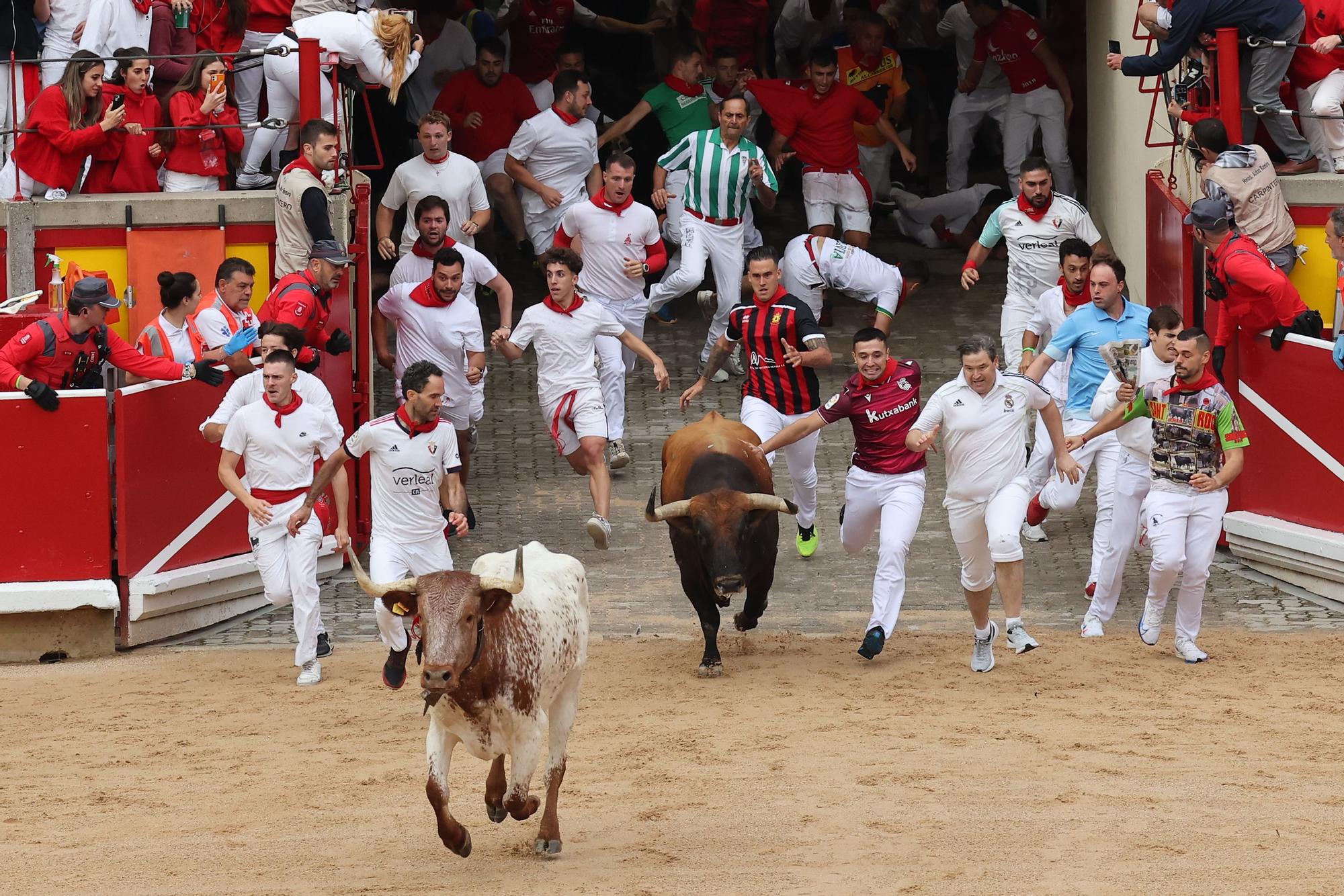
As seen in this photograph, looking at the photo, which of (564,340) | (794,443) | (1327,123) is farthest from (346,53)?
(1327,123)

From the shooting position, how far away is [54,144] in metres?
13.2

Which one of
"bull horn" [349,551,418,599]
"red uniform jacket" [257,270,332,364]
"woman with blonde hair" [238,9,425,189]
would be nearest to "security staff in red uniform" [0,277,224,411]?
"red uniform jacket" [257,270,332,364]

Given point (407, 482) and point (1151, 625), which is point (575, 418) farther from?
point (1151, 625)

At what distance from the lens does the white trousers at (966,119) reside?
17.3 meters

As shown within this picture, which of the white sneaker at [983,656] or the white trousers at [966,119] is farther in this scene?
the white trousers at [966,119]

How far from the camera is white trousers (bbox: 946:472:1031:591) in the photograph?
984 cm

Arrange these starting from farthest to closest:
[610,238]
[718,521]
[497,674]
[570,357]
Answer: [610,238] → [570,357] → [718,521] → [497,674]

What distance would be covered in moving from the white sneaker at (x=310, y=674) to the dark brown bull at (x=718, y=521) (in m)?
2.08

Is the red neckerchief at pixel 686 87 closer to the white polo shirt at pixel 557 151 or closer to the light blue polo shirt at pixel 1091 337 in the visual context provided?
the white polo shirt at pixel 557 151

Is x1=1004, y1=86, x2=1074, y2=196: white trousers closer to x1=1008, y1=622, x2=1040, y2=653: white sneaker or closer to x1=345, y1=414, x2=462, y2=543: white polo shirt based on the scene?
x1=1008, y1=622, x2=1040, y2=653: white sneaker

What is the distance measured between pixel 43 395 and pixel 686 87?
714cm

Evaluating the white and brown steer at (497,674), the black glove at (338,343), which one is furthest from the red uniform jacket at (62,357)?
the white and brown steer at (497,674)

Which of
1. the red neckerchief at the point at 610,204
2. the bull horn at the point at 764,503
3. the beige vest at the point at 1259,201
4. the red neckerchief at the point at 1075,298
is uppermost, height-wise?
the beige vest at the point at 1259,201

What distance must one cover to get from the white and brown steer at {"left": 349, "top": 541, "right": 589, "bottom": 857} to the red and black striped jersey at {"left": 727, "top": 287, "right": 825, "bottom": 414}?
3.97m
